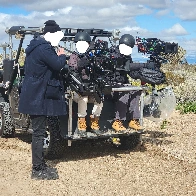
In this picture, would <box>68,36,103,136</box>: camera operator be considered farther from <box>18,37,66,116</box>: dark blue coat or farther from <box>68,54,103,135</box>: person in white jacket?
<box>18,37,66,116</box>: dark blue coat

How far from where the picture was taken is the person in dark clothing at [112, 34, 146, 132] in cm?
689

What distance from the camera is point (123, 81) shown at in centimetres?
713

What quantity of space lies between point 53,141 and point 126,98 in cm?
129

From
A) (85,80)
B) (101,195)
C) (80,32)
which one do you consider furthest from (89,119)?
(101,195)

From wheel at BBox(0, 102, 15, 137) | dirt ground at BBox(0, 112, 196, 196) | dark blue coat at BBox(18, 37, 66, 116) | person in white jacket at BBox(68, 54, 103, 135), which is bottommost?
dirt ground at BBox(0, 112, 196, 196)

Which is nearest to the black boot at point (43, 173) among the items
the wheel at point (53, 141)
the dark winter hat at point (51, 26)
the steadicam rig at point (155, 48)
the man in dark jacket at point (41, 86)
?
the man in dark jacket at point (41, 86)

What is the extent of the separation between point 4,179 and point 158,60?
308 cm

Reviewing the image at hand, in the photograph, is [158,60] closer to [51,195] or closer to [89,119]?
[89,119]

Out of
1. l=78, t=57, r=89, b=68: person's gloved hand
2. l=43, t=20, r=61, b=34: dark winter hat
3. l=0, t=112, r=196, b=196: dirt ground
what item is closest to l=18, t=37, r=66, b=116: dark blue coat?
l=43, t=20, r=61, b=34: dark winter hat

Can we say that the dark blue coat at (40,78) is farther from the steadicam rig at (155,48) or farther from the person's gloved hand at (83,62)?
the steadicam rig at (155,48)

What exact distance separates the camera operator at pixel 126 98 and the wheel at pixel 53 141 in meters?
0.87

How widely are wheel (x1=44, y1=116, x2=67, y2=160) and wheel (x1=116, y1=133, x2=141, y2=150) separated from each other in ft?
3.90

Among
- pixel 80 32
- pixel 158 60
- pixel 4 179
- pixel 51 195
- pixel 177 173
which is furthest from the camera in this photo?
pixel 158 60

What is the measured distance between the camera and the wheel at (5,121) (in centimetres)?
794
